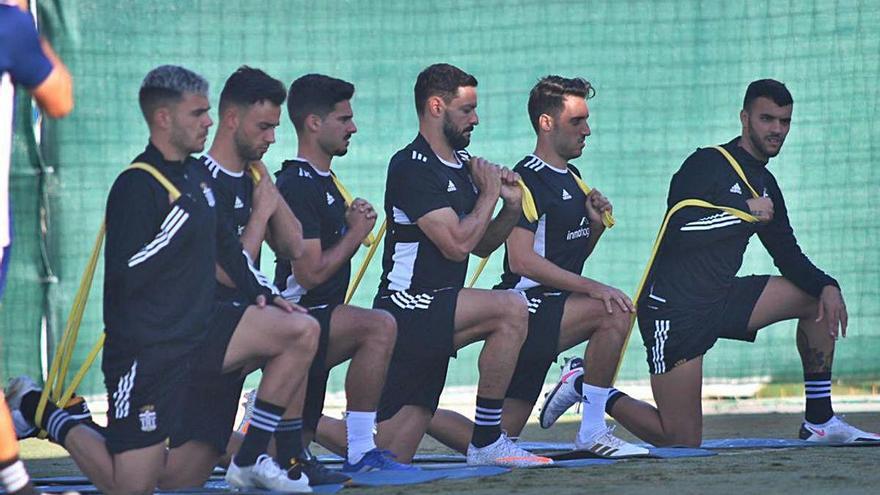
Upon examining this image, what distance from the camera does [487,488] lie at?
6477 millimetres

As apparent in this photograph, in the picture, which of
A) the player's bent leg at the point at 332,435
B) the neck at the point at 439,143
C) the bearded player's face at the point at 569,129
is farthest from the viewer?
the bearded player's face at the point at 569,129

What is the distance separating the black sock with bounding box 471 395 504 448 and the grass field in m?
0.30

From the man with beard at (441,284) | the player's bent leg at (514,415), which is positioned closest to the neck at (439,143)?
the man with beard at (441,284)

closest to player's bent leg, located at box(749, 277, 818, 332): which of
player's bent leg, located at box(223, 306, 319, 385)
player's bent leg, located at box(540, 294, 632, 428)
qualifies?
player's bent leg, located at box(540, 294, 632, 428)

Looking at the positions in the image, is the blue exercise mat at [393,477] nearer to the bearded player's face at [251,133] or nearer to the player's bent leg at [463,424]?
the player's bent leg at [463,424]

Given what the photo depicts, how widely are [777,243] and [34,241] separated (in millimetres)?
4330

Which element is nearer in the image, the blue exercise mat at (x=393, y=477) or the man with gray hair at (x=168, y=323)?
the man with gray hair at (x=168, y=323)

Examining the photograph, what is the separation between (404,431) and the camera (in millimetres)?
7375

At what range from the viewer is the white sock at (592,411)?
7773 mm

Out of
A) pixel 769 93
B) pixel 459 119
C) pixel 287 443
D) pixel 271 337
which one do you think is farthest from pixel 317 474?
pixel 769 93

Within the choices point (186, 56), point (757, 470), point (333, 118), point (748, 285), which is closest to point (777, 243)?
point (748, 285)

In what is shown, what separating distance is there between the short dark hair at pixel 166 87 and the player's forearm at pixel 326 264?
3.17ft

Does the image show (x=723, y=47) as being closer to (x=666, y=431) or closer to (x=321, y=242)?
(x=666, y=431)

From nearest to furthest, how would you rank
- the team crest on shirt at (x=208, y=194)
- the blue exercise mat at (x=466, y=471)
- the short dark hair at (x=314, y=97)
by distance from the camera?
the team crest on shirt at (x=208, y=194) < the blue exercise mat at (x=466, y=471) < the short dark hair at (x=314, y=97)
